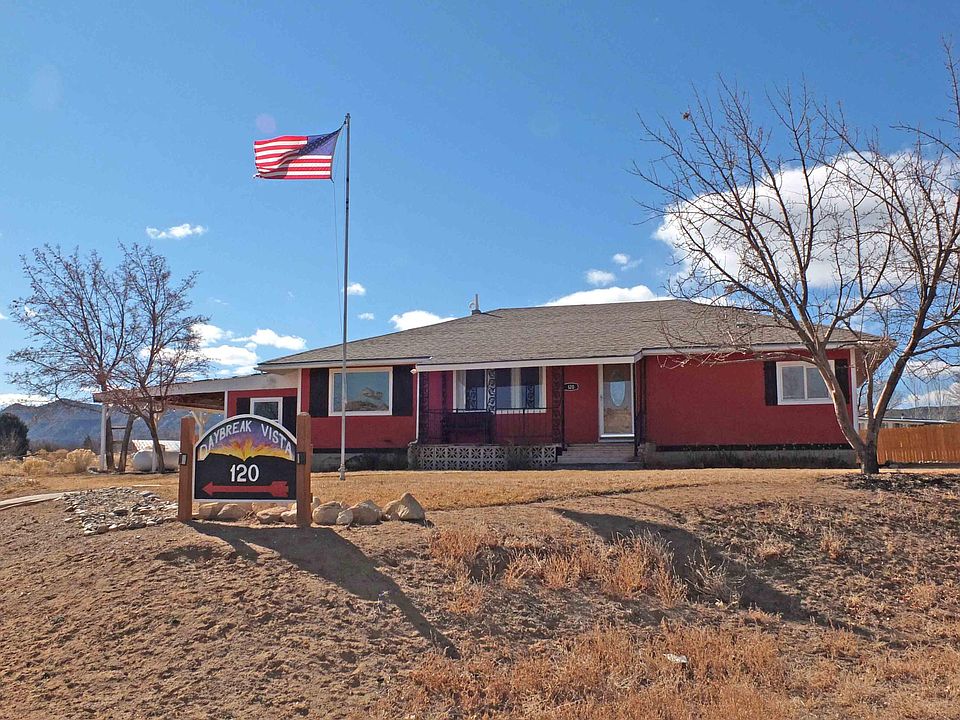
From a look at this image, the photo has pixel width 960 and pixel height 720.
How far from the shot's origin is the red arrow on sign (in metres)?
8.84

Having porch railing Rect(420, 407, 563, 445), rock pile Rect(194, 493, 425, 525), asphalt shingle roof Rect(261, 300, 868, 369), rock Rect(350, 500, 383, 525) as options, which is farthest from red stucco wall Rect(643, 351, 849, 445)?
rock Rect(350, 500, 383, 525)

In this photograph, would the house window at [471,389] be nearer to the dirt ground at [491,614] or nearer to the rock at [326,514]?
the dirt ground at [491,614]

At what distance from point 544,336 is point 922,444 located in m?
9.70

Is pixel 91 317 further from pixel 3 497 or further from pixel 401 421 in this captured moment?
pixel 3 497

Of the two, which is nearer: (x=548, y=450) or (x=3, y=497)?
(x=3, y=497)

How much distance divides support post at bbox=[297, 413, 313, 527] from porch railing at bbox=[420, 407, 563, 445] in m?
11.9

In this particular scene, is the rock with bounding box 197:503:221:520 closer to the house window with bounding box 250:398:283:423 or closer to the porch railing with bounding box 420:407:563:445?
the porch railing with bounding box 420:407:563:445

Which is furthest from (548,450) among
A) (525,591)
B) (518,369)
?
(525,591)

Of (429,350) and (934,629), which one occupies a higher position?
(429,350)

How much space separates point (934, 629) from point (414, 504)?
5133 mm

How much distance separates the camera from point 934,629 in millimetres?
7562

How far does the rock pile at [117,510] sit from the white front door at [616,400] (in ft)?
37.9

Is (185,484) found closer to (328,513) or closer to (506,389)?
(328,513)

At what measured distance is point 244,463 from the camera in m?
9.04
